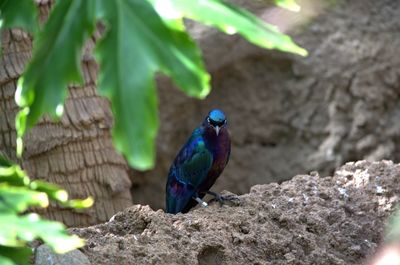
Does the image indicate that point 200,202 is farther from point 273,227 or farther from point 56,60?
point 56,60

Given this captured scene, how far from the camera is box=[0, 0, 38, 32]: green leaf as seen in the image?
3.44 metres

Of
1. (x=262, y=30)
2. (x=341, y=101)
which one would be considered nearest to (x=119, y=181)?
(x=341, y=101)

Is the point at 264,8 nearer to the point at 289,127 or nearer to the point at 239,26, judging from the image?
the point at 289,127

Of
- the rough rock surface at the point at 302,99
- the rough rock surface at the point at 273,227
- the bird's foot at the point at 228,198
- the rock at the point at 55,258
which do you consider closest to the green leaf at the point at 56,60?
the rock at the point at 55,258

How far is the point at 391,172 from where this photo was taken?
18.7ft

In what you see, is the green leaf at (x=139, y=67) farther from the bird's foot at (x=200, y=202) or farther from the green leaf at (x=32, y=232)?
the bird's foot at (x=200, y=202)

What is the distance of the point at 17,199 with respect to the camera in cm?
304

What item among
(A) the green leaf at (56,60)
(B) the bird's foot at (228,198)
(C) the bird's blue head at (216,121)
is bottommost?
(C) the bird's blue head at (216,121)

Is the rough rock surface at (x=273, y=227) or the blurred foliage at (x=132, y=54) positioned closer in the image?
the blurred foliage at (x=132, y=54)

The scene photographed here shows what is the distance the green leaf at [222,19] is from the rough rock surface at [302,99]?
5.26 meters

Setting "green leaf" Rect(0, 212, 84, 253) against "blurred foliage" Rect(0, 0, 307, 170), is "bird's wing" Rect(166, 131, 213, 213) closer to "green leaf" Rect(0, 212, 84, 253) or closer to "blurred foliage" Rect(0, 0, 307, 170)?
"blurred foliage" Rect(0, 0, 307, 170)

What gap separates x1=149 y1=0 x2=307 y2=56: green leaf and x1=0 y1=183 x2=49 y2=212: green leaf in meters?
0.75

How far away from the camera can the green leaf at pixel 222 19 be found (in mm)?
3064

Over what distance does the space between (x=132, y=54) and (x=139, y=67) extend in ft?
0.18
